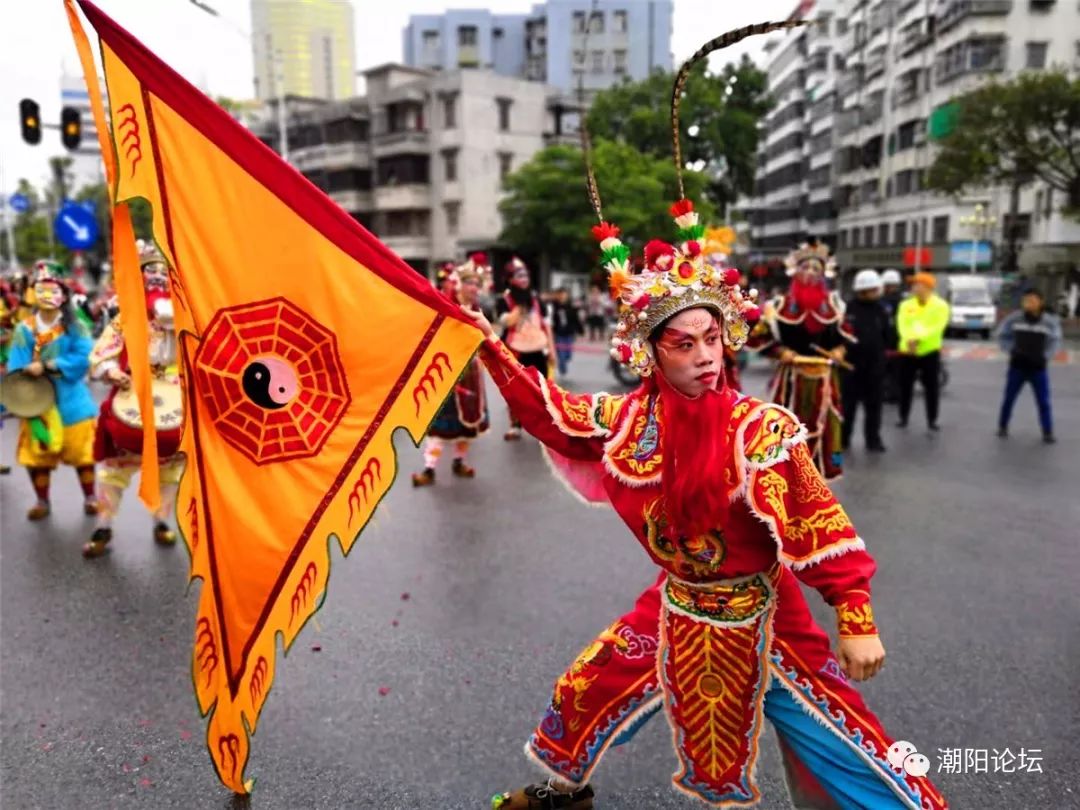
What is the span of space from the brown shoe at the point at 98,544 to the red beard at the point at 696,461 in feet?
14.3

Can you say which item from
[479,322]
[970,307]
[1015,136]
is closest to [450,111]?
[1015,136]

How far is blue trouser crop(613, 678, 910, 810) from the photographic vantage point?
2.08m

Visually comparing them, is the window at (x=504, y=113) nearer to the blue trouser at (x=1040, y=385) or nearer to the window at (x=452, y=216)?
the window at (x=452, y=216)

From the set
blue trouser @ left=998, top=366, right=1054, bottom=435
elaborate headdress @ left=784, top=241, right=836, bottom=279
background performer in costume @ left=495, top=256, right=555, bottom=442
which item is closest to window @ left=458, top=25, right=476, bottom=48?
background performer in costume @ left=495, top=256, right=555, bottom=442

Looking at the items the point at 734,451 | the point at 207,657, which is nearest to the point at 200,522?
the point at 207,657

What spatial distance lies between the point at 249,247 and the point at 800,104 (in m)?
61.0

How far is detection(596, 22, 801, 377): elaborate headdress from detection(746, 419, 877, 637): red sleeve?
0.35 meters

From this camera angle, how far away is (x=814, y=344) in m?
6.14

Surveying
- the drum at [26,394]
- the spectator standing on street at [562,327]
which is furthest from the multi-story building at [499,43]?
the drum at [26,394]

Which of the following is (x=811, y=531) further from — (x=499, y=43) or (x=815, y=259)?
(x=499, y=43)

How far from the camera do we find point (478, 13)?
5975 cm

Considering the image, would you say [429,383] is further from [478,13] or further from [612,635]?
[478,13]

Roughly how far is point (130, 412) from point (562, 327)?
10.8m

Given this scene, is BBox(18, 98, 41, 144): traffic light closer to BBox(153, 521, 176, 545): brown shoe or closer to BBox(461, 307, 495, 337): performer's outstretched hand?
BBox(153, 521, 176, 545): brown shoe
